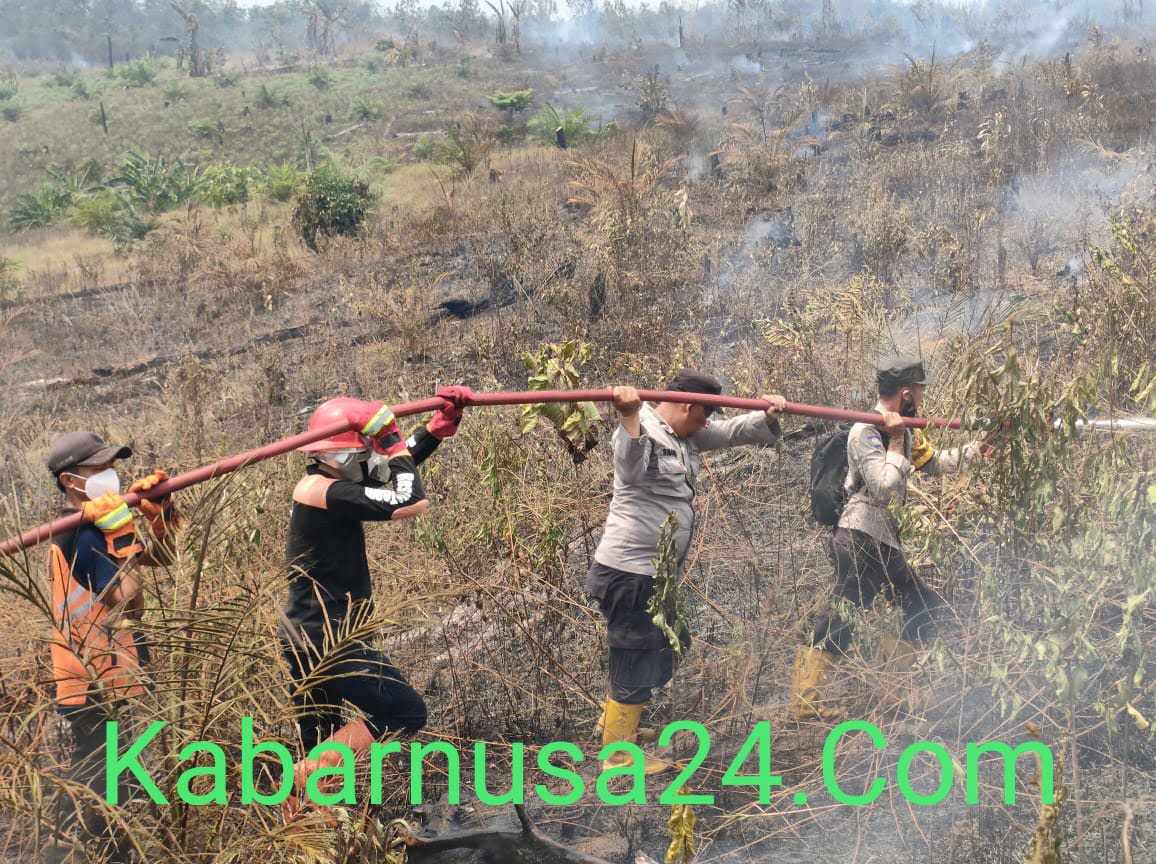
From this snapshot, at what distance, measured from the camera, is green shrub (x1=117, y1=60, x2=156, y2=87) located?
3531 cm

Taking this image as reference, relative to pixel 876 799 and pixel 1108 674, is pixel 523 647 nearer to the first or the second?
pixel 876 799

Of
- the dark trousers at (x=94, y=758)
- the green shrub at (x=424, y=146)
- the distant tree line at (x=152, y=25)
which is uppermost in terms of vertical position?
the distant tree line at (x=152, y=25)

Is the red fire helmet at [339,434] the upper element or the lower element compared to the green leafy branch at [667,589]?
upper

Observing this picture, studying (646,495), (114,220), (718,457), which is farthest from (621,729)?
(114,220)

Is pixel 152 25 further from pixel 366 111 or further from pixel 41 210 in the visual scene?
pixel 41 210

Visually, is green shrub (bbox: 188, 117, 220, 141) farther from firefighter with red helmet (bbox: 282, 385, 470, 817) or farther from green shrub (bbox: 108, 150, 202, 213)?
firefighter with red helmet (bbox: 282, 385, 470, 817)

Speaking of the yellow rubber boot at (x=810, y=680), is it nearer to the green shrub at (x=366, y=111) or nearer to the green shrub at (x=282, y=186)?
the green shrub at (x=282, y=186)

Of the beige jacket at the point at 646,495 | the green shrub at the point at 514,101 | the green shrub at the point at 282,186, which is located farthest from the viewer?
the green shrub at the point at 514,101

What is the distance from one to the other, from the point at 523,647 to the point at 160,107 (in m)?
32.1

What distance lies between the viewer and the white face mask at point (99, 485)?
2.91 meters

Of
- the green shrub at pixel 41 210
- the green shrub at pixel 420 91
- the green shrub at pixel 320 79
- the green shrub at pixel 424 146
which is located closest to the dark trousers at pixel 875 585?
the green shrub at pixel 424 146

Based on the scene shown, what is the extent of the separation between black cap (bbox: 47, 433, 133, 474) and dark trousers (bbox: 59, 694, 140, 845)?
0.67m

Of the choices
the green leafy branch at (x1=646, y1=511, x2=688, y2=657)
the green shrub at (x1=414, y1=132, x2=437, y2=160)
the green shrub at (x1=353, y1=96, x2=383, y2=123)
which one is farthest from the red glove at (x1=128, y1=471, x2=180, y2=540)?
the green shrub at (x1=353, y1=96, x2=383, y2=123)

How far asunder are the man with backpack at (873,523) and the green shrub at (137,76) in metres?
37.4
